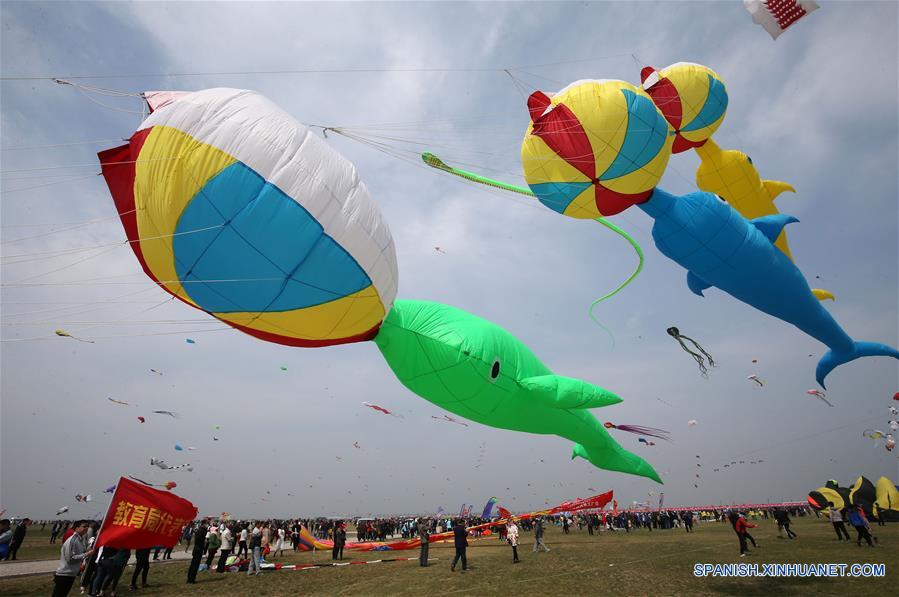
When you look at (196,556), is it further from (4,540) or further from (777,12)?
(777,12)

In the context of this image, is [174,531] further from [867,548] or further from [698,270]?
[867,548]

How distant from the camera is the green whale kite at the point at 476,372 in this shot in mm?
9156

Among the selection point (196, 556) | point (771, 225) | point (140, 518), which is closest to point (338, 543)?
point (196, 556)

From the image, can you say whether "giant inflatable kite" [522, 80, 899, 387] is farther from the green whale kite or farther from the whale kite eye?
the whale kite eye

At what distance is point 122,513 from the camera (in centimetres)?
755

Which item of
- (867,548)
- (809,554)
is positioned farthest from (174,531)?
(867,548)

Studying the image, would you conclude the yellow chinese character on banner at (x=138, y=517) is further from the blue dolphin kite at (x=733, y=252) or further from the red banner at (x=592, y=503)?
the red banner at (x=592, y=503)

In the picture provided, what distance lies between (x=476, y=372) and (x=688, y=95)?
7.40 m

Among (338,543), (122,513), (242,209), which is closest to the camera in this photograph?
(242,209)

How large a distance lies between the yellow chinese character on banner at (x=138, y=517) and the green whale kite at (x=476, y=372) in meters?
4.73

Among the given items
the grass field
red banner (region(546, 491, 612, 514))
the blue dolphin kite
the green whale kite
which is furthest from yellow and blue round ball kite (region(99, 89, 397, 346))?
red banner (region(546, 491, 612, 514))

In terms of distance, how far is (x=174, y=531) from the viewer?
26.9ft

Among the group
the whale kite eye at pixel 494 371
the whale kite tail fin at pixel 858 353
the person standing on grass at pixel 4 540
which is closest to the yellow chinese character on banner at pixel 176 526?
the person standing on grass at pixel 4 540

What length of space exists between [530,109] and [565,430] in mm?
7616
